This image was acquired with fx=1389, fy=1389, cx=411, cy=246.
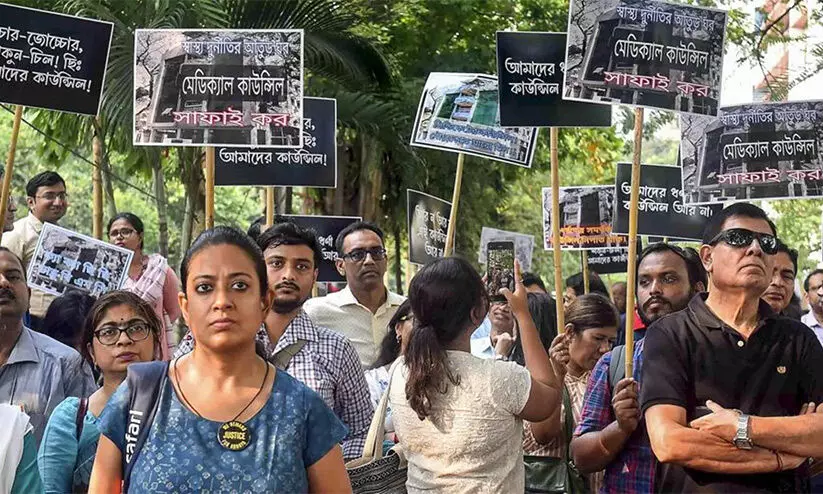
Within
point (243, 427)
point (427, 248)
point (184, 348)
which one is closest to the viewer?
point (243, 427)

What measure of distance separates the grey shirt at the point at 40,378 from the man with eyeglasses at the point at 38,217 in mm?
3814

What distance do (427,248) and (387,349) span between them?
5038mm

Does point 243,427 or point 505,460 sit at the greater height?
point 243,427

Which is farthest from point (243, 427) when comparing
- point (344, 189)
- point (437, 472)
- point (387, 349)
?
point (344, 189)

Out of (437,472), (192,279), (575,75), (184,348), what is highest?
(575,75)

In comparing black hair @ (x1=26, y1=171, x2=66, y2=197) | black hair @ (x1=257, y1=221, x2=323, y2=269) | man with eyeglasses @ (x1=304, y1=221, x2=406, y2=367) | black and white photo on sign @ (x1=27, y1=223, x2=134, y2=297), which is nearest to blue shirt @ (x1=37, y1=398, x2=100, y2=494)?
black hair @ (x1=257, y1=221, x2=323, y2=269)

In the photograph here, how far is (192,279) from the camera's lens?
395 cm

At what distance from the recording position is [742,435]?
4574 mm

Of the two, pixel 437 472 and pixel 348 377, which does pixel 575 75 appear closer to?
A: pixel 348 377

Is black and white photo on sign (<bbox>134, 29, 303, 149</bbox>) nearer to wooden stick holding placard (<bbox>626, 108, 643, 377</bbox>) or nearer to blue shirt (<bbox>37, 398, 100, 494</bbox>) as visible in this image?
wooden stick holding placard (<bbox>626, 108, 643, 377</bbox>)

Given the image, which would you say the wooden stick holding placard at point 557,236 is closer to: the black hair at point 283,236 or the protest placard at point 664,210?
the black hair at point 283,236

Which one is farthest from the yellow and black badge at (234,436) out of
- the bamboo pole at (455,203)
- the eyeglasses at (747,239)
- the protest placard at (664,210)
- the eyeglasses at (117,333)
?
the protest placard at (664,210)

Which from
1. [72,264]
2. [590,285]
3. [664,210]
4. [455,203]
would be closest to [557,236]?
[455,203]

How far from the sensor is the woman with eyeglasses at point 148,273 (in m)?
9.41
